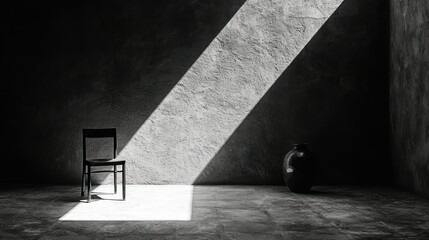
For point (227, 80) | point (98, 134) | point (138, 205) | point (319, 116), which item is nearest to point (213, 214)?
point (138, 205)

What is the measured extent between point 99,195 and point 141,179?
88cm

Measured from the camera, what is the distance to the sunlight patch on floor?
399cm

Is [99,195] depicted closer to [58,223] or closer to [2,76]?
[58,223]

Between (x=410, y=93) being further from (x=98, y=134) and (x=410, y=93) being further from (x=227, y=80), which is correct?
(x=98, y=134)

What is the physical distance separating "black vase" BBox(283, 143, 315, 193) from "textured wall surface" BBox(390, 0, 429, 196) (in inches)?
47.6

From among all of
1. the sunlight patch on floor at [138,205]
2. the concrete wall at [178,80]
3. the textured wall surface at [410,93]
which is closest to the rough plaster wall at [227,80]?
the concrete wall at [178,80]

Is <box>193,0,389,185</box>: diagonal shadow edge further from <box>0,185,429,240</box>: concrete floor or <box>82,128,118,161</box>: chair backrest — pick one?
<box>82,128,118,161</box>: chair backrest

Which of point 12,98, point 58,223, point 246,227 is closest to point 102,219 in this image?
point 58,223

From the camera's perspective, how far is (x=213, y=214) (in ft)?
13.5

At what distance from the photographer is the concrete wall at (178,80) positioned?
600 cm

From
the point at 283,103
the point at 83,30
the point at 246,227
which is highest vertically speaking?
the point at 83,30

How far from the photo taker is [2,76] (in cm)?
610

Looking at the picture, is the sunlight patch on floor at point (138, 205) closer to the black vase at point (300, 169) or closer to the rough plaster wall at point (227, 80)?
the rough plaster wall at point (227, 80)

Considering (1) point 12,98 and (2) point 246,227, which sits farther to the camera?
(1) point 12,98
